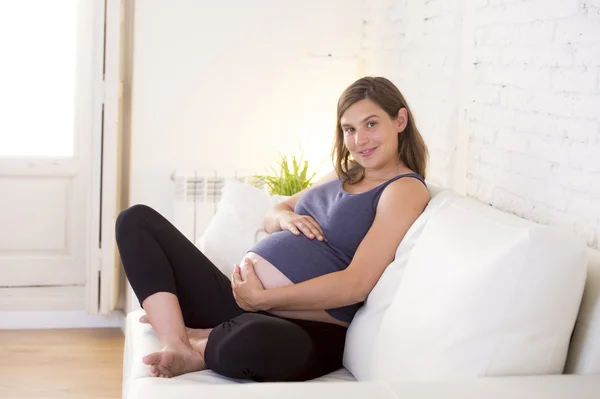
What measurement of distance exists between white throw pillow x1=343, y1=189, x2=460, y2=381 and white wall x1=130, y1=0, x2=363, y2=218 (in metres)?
2.07

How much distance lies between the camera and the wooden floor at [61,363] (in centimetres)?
370

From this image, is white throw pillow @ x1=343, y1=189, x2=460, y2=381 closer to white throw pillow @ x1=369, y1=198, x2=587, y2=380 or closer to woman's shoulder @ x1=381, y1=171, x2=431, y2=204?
woman's shoulder @ x1=381, y1=171, x2=431, y2=204

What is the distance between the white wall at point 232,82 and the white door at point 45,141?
0.32 m

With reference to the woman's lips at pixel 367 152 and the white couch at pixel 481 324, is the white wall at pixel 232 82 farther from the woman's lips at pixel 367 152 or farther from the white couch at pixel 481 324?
the white couch at pixel 481 324

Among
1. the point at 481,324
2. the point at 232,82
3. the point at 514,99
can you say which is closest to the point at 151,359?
the point at 481,324

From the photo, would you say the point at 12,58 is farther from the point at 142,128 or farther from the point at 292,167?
the point at 292,167

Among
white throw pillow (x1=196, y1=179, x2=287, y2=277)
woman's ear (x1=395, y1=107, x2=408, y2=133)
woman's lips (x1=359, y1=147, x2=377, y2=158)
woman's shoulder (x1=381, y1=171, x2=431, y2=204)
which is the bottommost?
white throw pillow (x1=196, y1=179, x2=287, y2=277)

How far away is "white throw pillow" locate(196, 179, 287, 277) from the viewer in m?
2.97

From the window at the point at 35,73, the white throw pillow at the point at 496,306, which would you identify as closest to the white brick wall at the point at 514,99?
the white throw pillow at the point at 496,306

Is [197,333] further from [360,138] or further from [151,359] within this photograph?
[360,138]

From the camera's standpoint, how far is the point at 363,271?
2424 millimetres

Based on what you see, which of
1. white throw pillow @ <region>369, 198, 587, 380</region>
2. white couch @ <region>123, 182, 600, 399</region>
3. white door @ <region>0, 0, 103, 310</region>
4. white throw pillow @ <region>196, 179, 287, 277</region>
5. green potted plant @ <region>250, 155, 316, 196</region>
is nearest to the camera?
white couch @ <region>123, 182, 600, 399</region>

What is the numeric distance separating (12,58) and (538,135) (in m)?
3.00

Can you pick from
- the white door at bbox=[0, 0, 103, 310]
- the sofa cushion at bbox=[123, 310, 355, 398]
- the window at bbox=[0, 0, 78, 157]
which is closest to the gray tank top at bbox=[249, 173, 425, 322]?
the sofa cushion at bbox=[123, 310, 355, 398]
